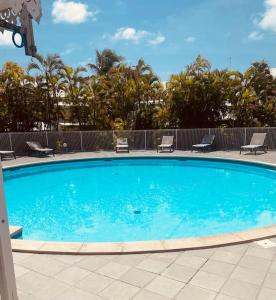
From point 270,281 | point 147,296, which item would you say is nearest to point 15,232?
point 147,296

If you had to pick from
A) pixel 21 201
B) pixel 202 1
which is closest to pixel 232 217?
pixel 21 201

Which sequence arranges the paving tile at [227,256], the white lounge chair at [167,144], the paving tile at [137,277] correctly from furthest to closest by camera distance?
the white lounge chair at [167,144]
the paving tile at [227,256]
the paving tile at [137,277]

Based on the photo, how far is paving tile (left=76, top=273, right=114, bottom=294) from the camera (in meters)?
3.35

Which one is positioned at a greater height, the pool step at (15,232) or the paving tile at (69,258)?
the paving tile at (69,258)

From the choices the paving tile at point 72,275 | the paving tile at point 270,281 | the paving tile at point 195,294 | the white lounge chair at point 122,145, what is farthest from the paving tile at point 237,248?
the white lounge chair at point 122,145

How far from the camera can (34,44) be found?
2.36m

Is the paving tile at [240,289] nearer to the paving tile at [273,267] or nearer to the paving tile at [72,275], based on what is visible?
the paving tile at [273,267]

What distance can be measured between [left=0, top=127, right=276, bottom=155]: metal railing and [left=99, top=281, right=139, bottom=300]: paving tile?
568 inches

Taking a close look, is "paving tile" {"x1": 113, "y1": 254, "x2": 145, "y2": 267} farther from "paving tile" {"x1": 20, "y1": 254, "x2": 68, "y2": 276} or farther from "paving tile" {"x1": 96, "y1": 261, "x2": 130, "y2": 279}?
"paving tile" {"x1": 20, "y1": 254, "x2": 68, "y2": 276}

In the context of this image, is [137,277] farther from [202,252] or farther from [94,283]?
[202,252]

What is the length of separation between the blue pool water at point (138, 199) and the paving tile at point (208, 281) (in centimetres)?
284

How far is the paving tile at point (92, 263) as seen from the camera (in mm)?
3863

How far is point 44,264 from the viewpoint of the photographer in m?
3.98

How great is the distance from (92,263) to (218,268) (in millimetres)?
1652
